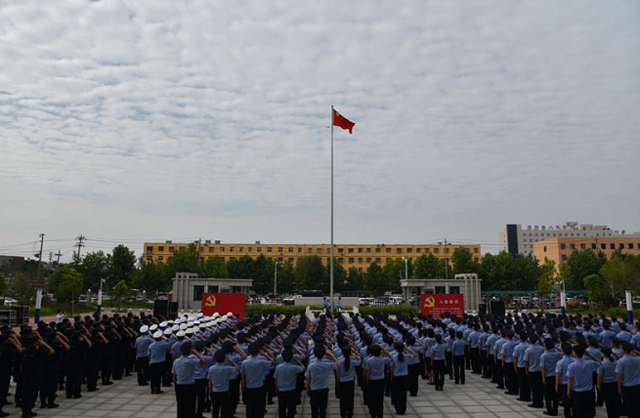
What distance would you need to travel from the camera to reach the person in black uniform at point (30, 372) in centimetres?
853

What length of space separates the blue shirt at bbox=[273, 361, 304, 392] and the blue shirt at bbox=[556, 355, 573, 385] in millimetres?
4720

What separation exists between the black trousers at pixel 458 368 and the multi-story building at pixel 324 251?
8367 centimetres

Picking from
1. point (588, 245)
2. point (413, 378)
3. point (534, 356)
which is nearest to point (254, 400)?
point (413, 378)

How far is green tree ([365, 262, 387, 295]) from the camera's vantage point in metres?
68.2

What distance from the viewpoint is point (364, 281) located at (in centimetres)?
7412

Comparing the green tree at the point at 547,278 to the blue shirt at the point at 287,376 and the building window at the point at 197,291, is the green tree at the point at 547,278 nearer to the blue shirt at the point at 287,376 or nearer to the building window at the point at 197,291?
the building window at the point at 197,291

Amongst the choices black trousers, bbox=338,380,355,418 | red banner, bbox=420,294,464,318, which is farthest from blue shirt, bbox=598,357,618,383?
red banner, bbox=420,294,464,318

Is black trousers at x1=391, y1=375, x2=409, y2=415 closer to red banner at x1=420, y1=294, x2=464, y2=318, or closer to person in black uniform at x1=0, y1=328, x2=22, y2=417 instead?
person in black uniform at x1=0, y1=328, x2=22, y2=417

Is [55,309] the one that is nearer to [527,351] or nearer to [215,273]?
[215,273]

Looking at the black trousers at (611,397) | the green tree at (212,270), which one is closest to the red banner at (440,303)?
the black trousers at (611,397)

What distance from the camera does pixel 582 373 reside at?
7676 mm

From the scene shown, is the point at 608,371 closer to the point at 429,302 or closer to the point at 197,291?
the point at 429,302

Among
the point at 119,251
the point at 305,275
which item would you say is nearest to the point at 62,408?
the point at 119,251

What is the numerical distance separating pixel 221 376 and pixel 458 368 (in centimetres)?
700
